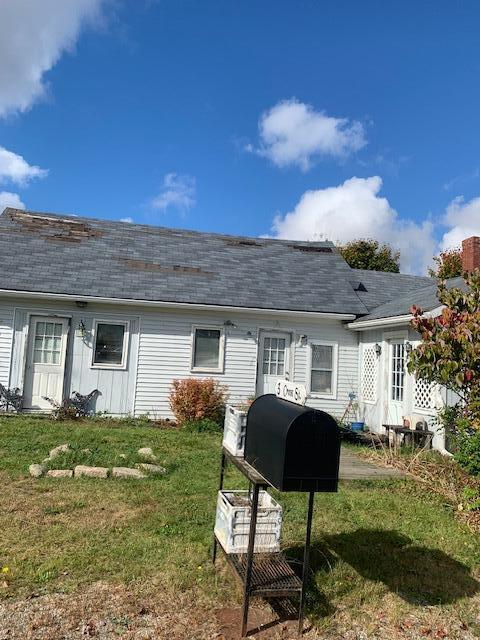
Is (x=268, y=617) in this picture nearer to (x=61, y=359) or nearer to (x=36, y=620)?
(x=36, y=620)

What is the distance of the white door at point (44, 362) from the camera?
11930 mm

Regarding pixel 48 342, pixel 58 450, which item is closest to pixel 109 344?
pixel 48 342

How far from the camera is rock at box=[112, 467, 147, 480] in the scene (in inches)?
269

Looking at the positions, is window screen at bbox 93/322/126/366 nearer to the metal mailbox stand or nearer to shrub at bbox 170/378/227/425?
shrub at bbox 170/378/227/425

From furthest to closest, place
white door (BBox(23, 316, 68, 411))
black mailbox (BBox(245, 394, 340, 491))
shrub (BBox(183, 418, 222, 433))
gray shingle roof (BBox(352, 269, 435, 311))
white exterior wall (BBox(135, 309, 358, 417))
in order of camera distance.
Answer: gray shingle roof (BBox(352, 269, 435, 311)) < white exterior wall (BBox(135, 309, 358, 417)) < white door (BBox(23, 316, 68, 411)) < shrub (BBox(183, 418, 222, 433)) < black mailbox (BBox(245, 394, 340, 491))

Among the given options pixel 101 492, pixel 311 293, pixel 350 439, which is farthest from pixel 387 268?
pixel 101 492

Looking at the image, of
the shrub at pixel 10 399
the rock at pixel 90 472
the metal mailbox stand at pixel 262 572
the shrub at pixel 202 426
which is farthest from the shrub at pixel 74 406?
the metal mailbox stand at pixel 262 572

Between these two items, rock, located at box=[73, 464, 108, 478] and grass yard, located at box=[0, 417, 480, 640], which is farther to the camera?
rock, located at box=[73, 464, 108, 478]

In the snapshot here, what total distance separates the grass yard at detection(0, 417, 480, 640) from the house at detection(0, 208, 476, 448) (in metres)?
4.83

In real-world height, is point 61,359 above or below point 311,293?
below

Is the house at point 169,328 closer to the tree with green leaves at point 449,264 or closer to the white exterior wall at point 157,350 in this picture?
the white exterior wall at point 157,350

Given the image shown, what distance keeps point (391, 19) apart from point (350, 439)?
8341 mm

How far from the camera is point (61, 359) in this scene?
475 inches

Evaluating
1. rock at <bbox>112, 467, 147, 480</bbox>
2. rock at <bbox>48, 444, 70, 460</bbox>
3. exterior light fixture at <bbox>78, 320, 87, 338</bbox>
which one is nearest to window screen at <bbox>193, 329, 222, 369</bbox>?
exterior light fixture at <bbox>78, 320, 87, 338</bbox>
